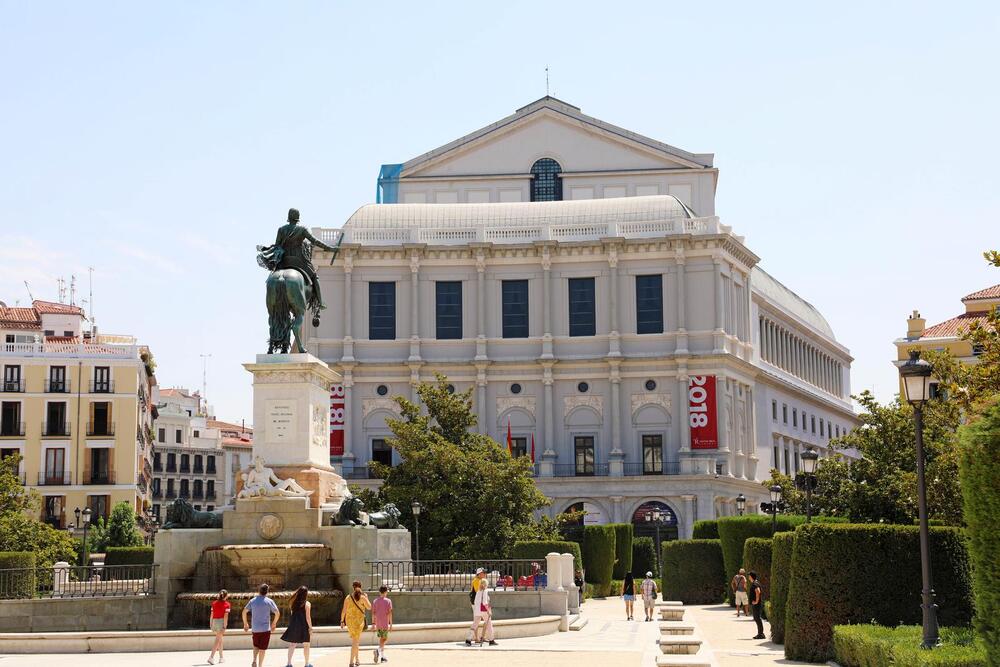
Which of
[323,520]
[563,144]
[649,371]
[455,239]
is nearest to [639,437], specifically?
[649,371]

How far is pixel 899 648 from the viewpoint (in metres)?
18.2

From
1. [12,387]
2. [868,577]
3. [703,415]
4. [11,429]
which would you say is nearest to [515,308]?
[703,415]

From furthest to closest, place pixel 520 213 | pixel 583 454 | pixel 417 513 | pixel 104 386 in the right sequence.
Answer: pixel 520 213
pixel 104 386
pixel 583 454
pixel 417 513

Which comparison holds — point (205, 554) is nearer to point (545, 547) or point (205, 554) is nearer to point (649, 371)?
point (545, 547)

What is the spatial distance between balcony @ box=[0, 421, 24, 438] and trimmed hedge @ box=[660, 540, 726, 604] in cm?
4139

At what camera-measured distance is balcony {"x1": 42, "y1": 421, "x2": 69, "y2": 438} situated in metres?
82.4

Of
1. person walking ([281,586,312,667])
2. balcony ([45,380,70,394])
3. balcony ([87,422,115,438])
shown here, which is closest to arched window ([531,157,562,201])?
balcony ([87,422,115,438])

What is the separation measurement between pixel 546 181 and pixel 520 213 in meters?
9.80

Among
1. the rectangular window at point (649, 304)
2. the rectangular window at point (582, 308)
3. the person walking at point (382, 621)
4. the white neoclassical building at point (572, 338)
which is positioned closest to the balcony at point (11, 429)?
the white neoclassical building at point (572, 338)

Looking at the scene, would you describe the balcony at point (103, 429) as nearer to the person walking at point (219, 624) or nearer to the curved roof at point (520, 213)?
the curved roof at point (520, 213)

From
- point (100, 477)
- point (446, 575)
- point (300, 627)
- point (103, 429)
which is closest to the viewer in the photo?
point (300, 627)

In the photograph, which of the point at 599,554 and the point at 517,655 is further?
the point at 599,554

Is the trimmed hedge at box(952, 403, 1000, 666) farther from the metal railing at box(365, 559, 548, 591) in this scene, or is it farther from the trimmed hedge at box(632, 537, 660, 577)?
the trimmed hedge at box(632, 537, 660, 577)

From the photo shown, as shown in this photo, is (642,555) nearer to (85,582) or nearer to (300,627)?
(85,582)
